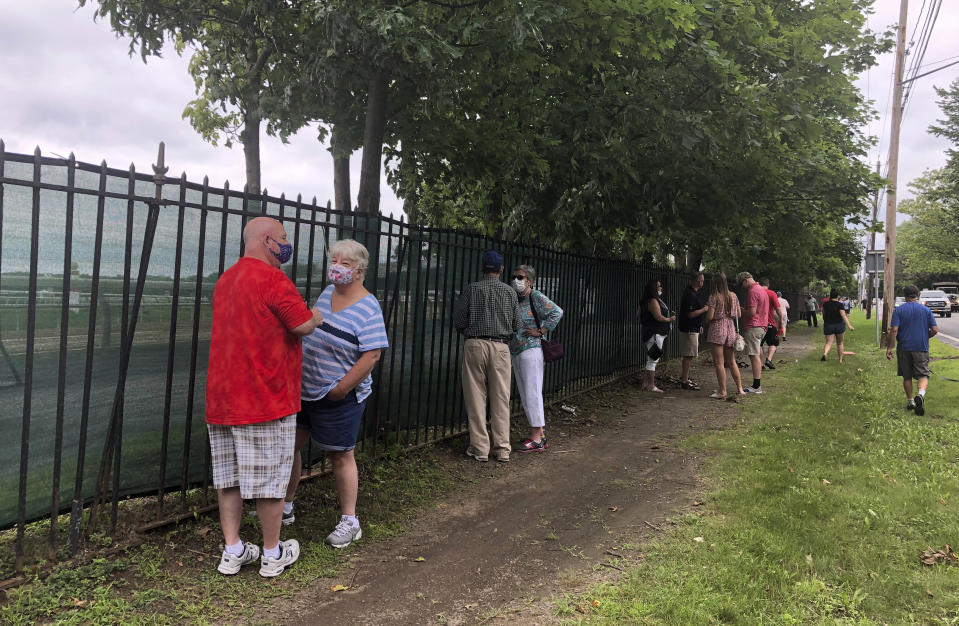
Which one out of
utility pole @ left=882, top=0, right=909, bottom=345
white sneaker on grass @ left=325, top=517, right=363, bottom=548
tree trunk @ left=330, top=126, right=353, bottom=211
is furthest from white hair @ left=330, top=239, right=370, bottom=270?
utility pole @ left=882, top=0, right=909, bottom=345

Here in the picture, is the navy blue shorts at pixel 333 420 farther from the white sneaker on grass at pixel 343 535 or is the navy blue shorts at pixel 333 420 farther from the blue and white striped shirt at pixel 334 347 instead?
the white sneaker on grass at pixel 343 535

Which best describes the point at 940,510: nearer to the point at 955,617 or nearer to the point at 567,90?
the point at 955,617

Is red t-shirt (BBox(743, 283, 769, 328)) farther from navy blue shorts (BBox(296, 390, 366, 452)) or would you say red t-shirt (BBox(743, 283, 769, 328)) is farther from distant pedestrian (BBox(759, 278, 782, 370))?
navy blue shorts (BBox(296, 390, 366, 452))

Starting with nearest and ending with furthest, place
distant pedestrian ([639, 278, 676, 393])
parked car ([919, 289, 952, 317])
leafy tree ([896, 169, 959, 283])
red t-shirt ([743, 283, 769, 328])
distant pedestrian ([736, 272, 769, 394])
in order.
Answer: distant pedestrian ([639, 278, 676, 393])
distant pedestrian ([736, 272, 769, 394])
red t-shirt ([743, 283, 769, 328])
parked car ([919, 289, 952, 317])
leafy tree ([896, 169, 959, 283])

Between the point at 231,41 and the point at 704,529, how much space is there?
7.00 metres

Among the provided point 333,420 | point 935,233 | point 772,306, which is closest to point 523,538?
point 333,420

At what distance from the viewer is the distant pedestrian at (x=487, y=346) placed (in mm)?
5754

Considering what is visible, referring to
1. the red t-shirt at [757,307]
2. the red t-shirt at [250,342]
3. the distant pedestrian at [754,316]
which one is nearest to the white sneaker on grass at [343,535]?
the red t-shirt at [250,342]

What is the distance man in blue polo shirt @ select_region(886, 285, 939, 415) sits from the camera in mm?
8383

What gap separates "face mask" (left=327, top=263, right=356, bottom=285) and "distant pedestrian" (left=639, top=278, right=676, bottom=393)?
287 inches

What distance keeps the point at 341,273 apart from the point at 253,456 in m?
1.13

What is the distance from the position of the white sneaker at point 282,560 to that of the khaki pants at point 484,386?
2.48 meters

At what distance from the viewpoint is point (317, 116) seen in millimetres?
8344

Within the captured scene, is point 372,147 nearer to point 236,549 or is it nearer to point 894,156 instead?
point 236,549
